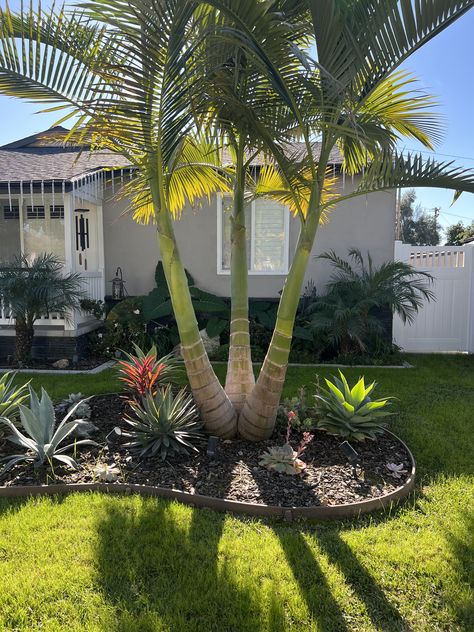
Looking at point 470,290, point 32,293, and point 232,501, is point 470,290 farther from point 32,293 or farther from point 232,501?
point 32,293

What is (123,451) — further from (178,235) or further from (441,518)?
(178,235)

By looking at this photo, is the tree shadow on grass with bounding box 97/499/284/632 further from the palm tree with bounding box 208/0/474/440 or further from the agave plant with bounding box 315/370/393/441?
the agave plant with bounding box 315/370/393/441

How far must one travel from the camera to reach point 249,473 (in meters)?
3.73

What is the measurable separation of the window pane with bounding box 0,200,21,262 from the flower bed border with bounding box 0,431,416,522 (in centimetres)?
820

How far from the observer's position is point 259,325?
858cm

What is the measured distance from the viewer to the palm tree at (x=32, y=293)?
713cm

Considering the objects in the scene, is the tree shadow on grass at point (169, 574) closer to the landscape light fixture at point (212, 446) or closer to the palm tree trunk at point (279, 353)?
the landscape light fixture at point (212, 446)

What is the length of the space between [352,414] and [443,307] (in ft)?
18.9

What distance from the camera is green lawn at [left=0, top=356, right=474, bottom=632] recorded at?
2.24 meters

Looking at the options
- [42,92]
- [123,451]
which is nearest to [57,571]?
[123,451]

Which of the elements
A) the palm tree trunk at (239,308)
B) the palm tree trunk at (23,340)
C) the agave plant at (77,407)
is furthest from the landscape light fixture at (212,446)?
the palm tree trunk at (23,340)

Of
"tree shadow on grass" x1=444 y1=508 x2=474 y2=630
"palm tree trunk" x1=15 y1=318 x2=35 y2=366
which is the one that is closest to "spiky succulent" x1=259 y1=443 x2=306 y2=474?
"tree shadow on grass" x1=444 y1=508 x2=474 y2=630

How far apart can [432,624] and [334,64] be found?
3.55 metres

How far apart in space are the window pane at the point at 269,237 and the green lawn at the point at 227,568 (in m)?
6.13
